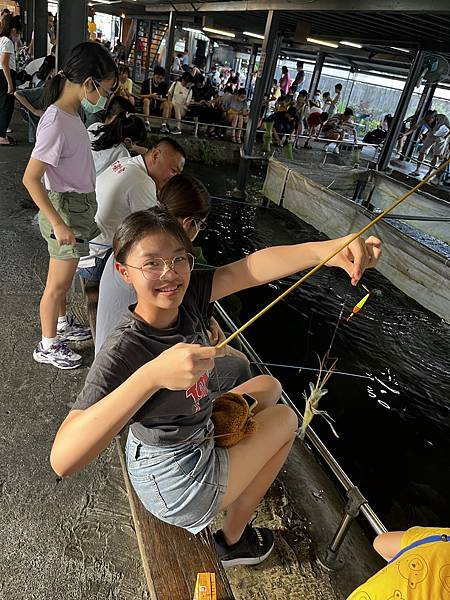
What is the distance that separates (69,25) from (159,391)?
4309mm

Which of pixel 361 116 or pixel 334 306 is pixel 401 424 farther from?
pixel 361 116

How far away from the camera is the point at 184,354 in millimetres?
1143

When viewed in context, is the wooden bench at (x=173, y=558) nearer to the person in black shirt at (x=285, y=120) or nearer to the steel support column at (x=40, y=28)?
the steel support column at (x=40, y=28)

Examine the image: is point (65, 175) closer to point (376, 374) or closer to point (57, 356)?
point (57, 356)

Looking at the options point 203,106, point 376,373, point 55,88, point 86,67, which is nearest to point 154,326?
point 86,67

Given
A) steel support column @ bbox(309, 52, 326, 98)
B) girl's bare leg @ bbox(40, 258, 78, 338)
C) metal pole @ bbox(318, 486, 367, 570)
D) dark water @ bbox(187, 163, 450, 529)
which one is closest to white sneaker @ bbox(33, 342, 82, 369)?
girl's bare leg @ bbox(40, 258, 78, 338)

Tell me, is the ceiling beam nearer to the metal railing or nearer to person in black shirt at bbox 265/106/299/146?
person in black shirt at bbox 265/106/299/146

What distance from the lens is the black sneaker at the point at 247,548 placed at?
1.89m

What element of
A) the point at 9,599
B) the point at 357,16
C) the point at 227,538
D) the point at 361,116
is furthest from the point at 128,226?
the point at 361,116

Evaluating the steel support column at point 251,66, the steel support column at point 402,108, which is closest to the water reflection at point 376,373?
the steel support column at point 402,108

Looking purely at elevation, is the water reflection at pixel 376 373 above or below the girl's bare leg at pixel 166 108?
below

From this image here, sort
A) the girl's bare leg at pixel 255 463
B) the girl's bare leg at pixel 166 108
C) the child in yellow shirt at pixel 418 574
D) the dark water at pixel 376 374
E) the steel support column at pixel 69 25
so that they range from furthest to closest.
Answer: the girl's bare leg at pixel 166 108 → the steel support column at pixel 69 25 → the dark water at pixel 376 374 → the girl's bare leg at pixel 255 463 → the child in yellow shirt at pixel 418 574

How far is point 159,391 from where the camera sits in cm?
145

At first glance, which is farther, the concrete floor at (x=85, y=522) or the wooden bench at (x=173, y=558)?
the concrete floor at (x=85, y=522)
